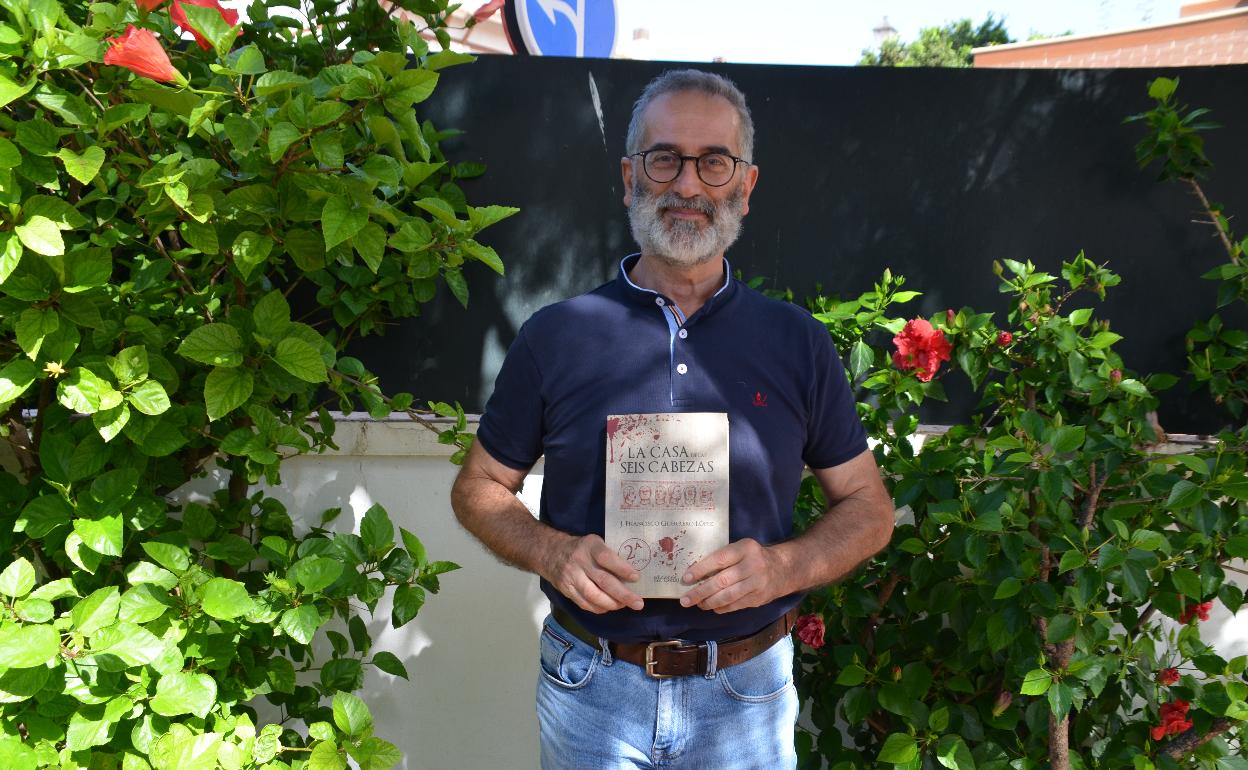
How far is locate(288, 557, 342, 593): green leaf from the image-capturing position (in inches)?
72.8

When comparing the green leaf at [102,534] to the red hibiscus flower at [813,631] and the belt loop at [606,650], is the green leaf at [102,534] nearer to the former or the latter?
the belt loop at [606,650]

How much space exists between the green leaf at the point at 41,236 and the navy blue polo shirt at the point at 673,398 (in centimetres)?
76

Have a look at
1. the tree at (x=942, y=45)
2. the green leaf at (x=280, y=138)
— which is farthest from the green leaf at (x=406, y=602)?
the tree at (x=942, y=45)

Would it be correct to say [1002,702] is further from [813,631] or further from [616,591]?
[616,591]

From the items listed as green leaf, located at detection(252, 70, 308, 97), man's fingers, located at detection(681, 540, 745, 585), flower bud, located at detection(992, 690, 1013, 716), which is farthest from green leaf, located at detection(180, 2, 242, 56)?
flower bud, located at detection(992, 690, 1013, 716)

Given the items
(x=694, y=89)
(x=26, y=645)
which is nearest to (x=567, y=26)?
(x=694, y=89)

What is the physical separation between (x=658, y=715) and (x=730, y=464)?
1.46ft

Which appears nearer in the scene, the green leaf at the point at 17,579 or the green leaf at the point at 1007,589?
the green leaf at the point at 17,579

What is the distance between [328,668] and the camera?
2244 millimetres

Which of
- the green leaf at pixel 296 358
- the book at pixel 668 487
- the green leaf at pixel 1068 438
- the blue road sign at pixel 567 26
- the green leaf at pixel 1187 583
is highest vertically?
the blue road sign at pixel 567 26

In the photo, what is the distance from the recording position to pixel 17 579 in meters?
1.64

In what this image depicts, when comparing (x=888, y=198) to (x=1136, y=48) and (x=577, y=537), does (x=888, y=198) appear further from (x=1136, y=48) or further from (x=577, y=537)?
(x=1136, y=48)

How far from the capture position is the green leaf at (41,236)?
4.91ft

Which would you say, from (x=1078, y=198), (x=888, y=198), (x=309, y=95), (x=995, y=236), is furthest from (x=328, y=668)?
(x=1078, y=198)
